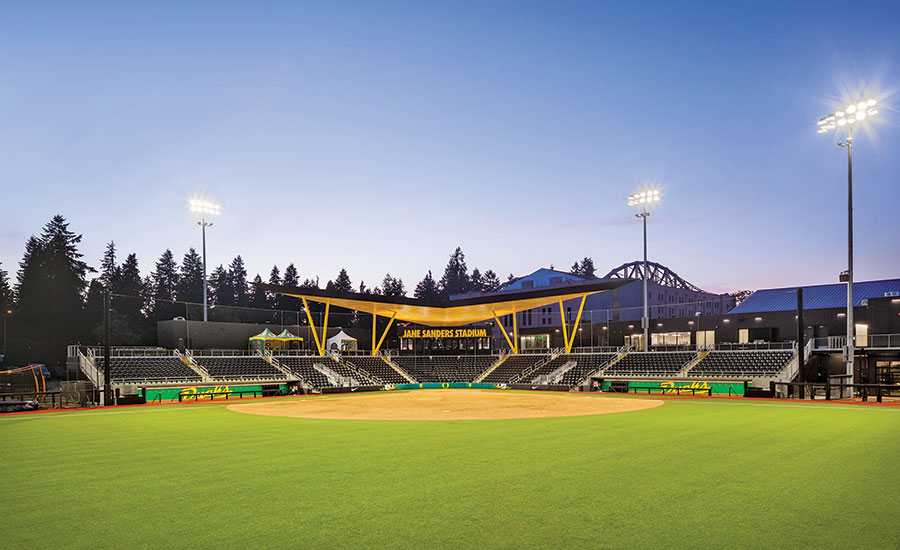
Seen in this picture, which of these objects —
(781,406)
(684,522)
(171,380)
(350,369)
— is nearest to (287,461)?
(684,522)

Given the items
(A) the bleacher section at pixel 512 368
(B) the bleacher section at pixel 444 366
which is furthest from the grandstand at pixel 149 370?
(A) the bleacher section at pixel 512 368

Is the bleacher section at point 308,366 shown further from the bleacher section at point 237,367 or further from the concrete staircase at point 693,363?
the concrete staircase at point 693,363

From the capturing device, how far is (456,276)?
162 meters

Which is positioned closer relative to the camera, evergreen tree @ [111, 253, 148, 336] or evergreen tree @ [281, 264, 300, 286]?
evergreen tree @ [111, 253, 148, 336]

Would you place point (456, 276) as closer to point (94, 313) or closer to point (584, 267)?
point (584, 267)

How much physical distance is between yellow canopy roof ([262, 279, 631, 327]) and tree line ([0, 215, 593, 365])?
23.3 ft

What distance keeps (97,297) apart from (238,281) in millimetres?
38628

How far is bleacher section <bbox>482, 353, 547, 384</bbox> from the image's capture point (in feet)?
197

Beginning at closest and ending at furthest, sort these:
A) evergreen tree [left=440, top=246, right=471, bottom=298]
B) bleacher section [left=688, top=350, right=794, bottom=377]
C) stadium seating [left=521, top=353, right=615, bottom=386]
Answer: bleacher section [left=688, top=350, right=794, bottom=377] < stadium seating [left=521, top=353, right=615, bottom=386] < evergreen tree [left=440, top=246, right=471, bottom=298]

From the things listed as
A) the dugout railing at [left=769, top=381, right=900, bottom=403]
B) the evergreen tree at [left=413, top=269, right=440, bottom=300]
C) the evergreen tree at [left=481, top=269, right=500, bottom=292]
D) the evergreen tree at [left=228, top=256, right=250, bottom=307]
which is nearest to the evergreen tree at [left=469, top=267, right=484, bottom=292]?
the evergreen tree at [left=481, top=269, right=500, bottom=292]

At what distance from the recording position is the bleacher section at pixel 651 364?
48.5 m

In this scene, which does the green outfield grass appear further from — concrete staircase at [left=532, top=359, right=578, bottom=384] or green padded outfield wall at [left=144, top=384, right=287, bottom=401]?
concrete staircase at [left=532, top=359, right=578, bottom=384]

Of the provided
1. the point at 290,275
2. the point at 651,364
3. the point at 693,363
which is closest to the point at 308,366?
the point at 651,364

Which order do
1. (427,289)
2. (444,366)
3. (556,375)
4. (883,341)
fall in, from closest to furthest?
1. (883,341)
2. (556,375)
3. (444,366)
4. (427,289)
